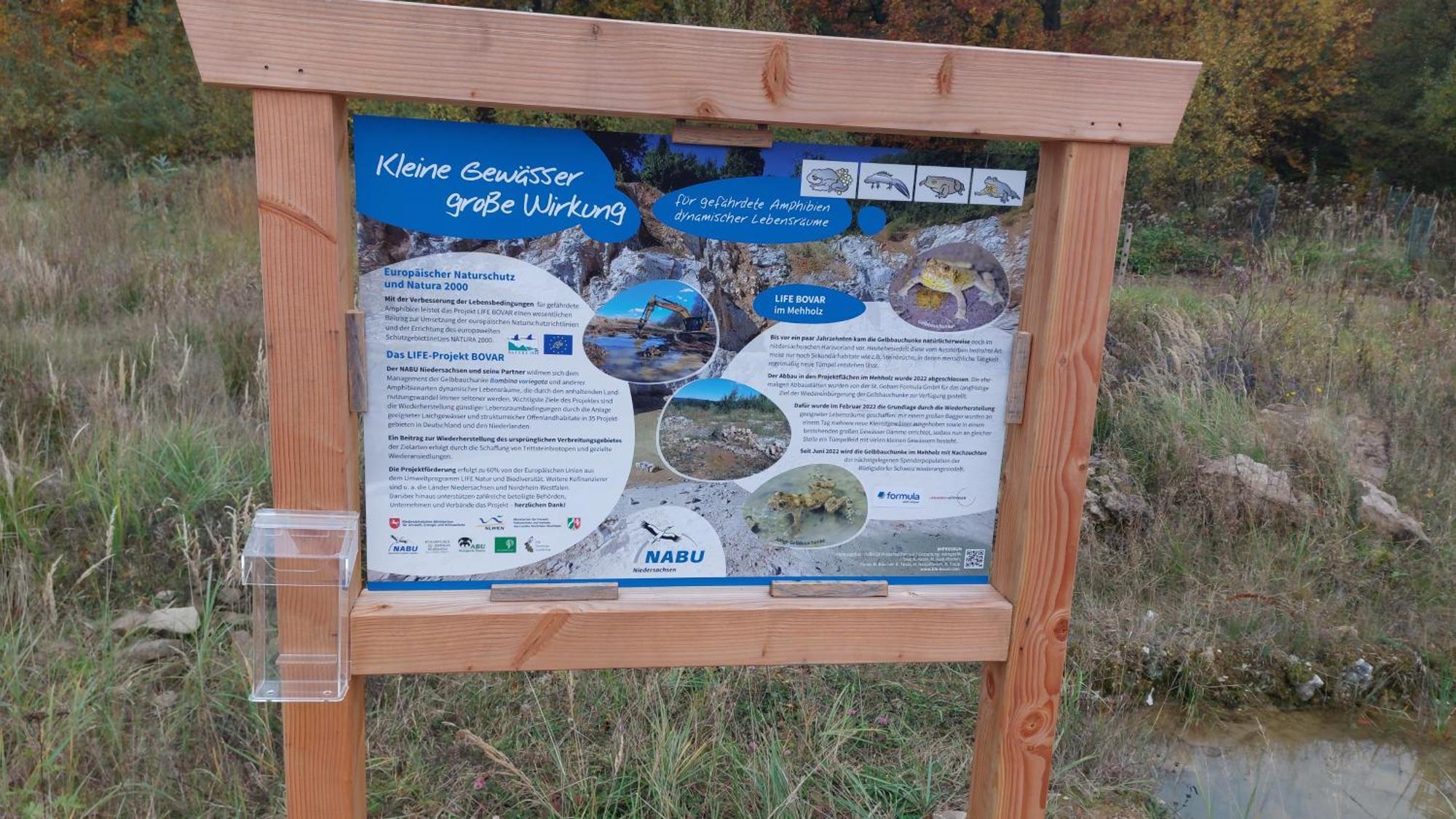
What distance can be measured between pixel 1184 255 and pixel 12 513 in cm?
996

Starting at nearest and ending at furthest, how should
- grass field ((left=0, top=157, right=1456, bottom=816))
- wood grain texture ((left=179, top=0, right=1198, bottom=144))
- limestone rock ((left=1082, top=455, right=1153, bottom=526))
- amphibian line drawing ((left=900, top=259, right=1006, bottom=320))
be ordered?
wood grain texture ((left=179, top=0, right=1198, bottom=144)), amphibian line drawing ((left=900, top=259, right=1006, bottom=320)), grass field ((left=0, top=157, right=1456, bottom=816)), limestone rock ((left=1082, top=455, right=1153, bottom=526))

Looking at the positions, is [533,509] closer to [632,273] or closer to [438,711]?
[632,273]

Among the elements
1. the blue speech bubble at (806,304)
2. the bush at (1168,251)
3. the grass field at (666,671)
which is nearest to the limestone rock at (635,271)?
the blue speech bubble at (806,304)

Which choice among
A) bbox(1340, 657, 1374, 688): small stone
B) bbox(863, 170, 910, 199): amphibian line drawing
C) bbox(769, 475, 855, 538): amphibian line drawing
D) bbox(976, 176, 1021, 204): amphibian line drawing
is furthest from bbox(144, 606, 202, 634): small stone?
bbox(1340, 657, 1374, 688): small stone

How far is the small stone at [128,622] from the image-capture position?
282 centimetres

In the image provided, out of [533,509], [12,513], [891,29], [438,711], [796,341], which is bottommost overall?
[438,711]

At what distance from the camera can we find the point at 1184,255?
973 centimetres

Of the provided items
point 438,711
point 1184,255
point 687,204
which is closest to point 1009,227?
point 687,204

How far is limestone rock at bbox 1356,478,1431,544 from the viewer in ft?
13.1

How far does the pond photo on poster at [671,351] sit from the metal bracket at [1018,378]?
19 mm

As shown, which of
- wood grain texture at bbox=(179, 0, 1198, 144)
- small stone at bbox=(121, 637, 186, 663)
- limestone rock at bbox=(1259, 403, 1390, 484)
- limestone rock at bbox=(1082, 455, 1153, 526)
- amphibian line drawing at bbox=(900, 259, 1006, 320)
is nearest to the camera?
wood grain texture at bbox=(179, 0, 1198, 144)

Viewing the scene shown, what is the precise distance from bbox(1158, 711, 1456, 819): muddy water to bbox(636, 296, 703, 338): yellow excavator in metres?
2.17

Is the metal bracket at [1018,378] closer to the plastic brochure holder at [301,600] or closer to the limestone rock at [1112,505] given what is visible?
the plastic brochure holder at [301,600]

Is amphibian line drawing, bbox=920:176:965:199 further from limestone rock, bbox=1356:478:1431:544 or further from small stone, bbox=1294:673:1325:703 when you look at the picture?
limestone rock, bbox=1356:478:1431:544
